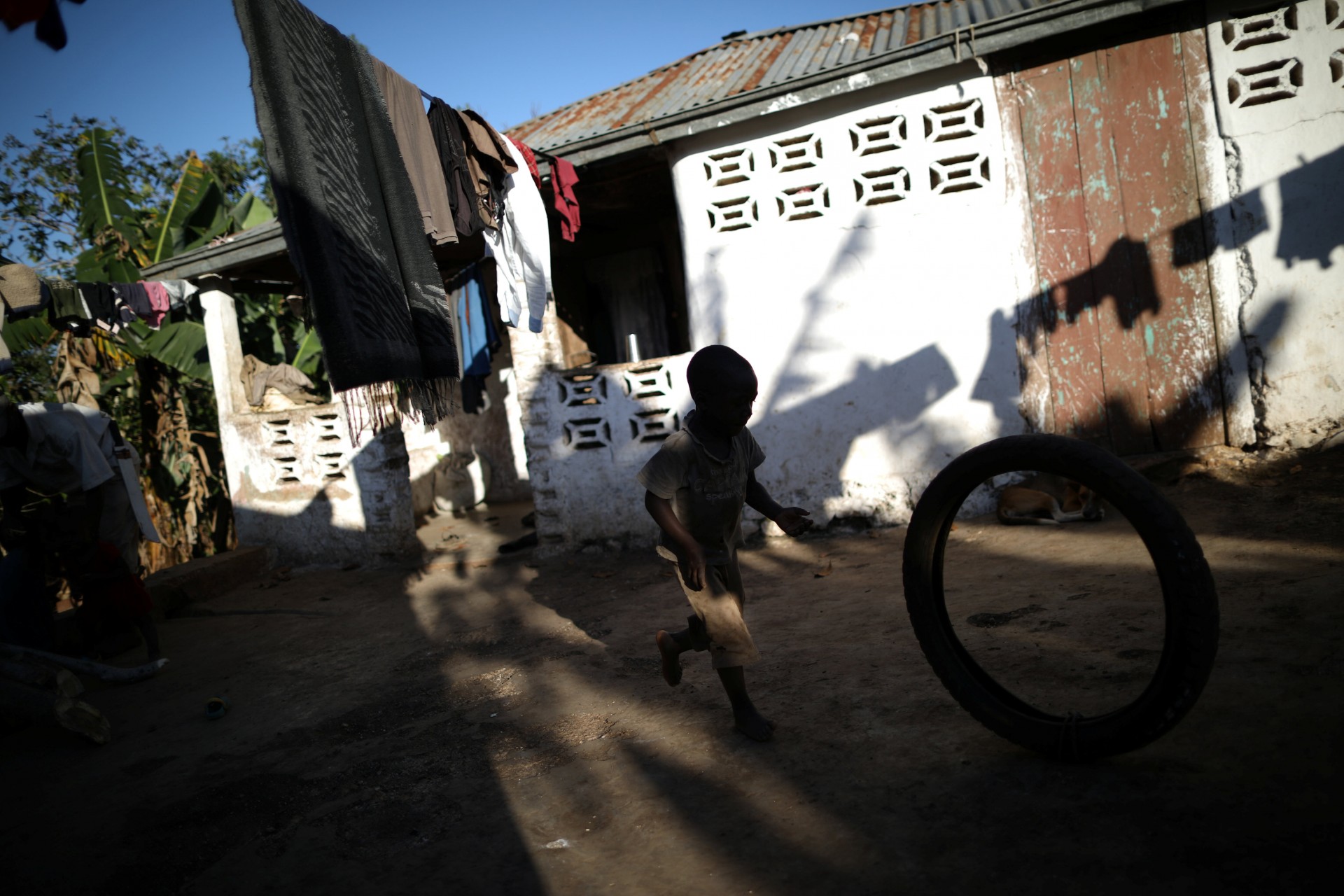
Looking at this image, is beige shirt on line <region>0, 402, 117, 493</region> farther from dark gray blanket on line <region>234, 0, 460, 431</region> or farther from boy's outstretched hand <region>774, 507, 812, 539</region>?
boy's outstretched hand <region>774, 507, 812, 539</region>

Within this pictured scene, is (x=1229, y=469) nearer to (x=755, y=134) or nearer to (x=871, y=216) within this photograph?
(x=871, y=216)

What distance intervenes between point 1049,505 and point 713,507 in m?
3.71

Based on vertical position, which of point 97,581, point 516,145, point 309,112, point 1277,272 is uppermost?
point 516,145

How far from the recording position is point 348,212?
362 centimetres

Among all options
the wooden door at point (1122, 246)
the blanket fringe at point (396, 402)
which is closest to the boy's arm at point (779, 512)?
the blanket fringe at point (396, 402)

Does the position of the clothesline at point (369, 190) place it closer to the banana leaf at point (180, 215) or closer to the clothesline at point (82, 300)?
the clothesline at point (82, 300)

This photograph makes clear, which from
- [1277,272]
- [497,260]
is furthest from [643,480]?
[1277,272]

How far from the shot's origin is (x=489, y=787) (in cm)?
266

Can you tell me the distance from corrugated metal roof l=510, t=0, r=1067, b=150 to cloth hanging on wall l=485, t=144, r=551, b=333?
1.22 meters

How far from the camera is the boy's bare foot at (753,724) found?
2.68 meters

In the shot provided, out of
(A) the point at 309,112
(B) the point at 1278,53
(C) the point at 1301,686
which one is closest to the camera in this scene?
(C) the point at 1301,686

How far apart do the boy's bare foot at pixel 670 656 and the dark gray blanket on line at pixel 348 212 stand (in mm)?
1660

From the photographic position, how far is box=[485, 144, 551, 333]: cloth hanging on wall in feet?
17.3

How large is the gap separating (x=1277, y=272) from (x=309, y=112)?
603cm
